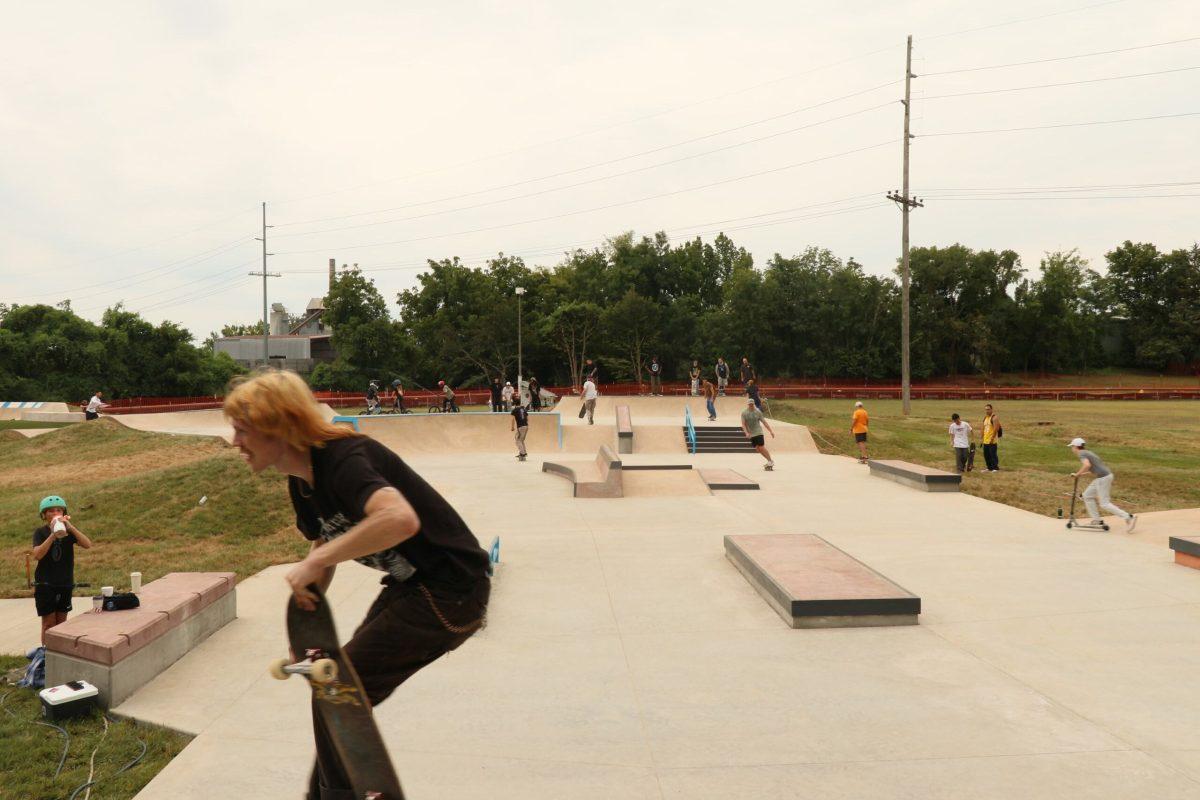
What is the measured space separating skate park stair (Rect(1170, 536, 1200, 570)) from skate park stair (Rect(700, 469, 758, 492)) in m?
7.07

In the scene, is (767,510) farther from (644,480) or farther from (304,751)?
(304,751)

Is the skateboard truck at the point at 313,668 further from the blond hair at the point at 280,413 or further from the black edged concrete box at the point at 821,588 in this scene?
the black edged concrete box at the point at 821,588

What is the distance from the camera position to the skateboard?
2.49 metres

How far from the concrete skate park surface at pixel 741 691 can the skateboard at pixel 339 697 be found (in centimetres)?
134

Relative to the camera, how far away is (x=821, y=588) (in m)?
6.72

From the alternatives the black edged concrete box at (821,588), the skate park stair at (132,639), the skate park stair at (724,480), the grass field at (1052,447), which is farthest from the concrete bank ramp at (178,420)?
the black edged concrete box at (821,588)

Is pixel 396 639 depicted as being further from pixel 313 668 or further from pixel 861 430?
pixel 861 430

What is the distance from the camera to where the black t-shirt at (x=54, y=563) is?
20.0 feet

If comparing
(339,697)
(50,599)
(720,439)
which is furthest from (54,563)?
(720,439)

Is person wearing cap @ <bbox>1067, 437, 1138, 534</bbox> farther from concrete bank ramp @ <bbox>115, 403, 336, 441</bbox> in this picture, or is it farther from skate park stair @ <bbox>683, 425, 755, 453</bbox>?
concrete bank ramp @ <bbox>115, 403, 336, 441</bbox>

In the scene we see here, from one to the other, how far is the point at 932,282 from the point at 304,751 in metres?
69.7

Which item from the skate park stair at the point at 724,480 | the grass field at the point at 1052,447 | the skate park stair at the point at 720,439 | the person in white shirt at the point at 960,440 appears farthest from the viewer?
the skate park stair at the point at 720,439

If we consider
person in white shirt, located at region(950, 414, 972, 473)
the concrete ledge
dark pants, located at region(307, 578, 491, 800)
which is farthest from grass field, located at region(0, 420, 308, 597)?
Result: person in white shirt, located at region(950, 414, 972, 473)

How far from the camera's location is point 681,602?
7.30 metres
